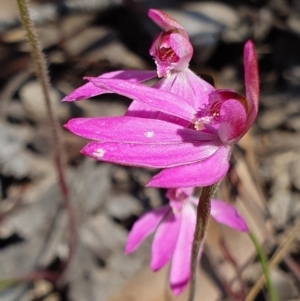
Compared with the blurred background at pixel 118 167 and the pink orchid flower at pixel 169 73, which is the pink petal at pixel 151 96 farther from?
the blurred background at pixel 118 167

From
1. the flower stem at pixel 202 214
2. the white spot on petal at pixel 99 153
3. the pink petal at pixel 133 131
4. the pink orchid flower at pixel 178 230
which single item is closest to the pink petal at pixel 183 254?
the pink orchid flower at pixel 178 230

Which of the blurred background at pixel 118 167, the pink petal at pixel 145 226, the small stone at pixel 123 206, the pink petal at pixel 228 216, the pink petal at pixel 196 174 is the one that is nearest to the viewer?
the pink petal at pixel 196 174

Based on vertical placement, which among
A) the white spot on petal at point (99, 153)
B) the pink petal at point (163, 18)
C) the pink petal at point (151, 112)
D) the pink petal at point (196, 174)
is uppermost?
the pink petal at point (163, 18)

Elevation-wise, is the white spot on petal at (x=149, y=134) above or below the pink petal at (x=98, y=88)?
above

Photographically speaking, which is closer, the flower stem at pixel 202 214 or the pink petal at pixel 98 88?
the flower stem at pixel 202 214

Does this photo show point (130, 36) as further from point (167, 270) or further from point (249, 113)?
point (249, 113)

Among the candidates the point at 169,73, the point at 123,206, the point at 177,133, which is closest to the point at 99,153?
the point at 177,133

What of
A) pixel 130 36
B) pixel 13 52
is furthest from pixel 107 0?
pixel 13 52

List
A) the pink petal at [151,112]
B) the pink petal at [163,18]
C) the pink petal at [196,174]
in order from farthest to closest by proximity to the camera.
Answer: the pink petal at [163,18] < the pink petal at [151,112] < the pink petal at [196,174]
